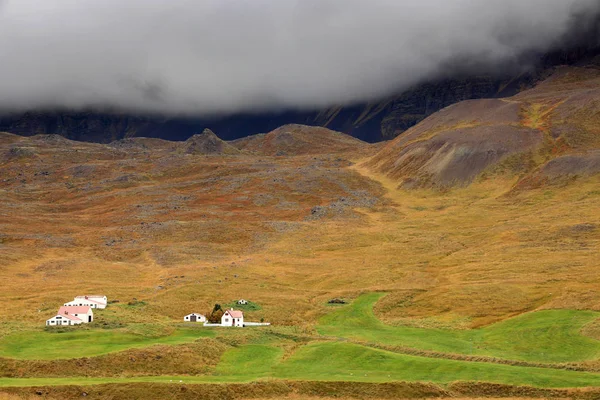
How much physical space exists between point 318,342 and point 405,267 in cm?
4217

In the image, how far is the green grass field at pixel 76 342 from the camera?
44.8 meters

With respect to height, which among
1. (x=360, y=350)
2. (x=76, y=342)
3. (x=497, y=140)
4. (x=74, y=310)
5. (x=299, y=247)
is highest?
(x=497, y=140)

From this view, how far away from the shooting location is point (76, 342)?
159 feet

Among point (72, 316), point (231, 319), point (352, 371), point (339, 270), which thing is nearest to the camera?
point (352, 371)

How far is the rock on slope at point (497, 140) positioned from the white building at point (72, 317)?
11141 cm

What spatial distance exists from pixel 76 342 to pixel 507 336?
3700cm

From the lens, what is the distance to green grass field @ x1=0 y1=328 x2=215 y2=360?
4475cm

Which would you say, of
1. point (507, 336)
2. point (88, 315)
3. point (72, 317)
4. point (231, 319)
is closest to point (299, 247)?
point (231, 319)

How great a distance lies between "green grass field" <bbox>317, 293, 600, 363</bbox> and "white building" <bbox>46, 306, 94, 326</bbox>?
22.3 m

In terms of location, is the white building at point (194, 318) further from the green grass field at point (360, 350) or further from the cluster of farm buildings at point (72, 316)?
the cluster of farm buildings at point (72, 316)

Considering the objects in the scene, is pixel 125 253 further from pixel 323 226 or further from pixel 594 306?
pixel 594 306

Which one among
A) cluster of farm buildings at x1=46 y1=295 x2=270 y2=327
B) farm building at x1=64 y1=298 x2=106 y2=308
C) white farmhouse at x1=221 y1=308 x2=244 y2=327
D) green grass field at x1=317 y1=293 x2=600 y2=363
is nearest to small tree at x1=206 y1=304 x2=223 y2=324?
cluster of farm buildings at x1=46 y1=295 x2=270 y2=327

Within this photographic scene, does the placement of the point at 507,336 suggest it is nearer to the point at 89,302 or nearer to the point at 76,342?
the point at 76,342

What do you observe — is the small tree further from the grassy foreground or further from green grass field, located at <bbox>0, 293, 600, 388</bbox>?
the grassy foreground
